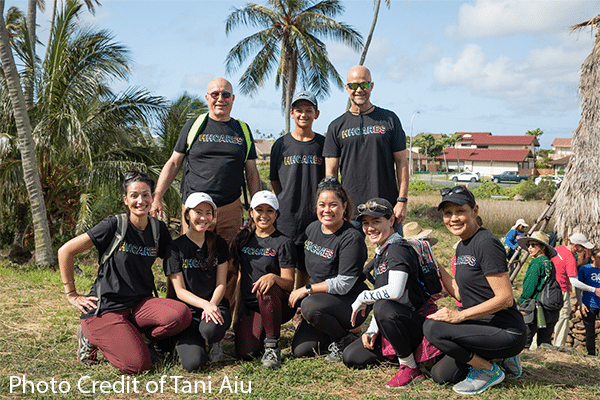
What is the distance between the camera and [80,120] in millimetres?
10930

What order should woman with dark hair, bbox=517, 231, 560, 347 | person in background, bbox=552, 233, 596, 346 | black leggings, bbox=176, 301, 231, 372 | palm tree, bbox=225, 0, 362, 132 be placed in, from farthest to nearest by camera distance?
1. palm tree, bbox=225, 0, 362, 132
2. person in background, bbox=552, 233, 596, 346
3. woman with dark hair, bbox=517, 231, 560, 347
4. black leggings, bbox=176, 301, 231, 372

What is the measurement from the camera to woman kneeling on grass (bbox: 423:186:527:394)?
3.72 meters

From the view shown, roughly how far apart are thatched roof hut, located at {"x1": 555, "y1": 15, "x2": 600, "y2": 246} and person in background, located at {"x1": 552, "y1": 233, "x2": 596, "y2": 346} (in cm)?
172

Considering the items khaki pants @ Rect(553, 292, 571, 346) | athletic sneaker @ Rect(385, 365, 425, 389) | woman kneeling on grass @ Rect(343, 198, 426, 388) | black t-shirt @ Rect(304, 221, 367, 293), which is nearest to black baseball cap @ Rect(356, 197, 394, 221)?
woman kneeling on grass @ Rect(343, 198, 426, 388)

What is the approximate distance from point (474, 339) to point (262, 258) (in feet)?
6.25

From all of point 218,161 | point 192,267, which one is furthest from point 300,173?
point 192,267

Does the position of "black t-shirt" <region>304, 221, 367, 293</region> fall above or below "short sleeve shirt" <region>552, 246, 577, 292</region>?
above

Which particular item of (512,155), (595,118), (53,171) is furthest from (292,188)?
(512,155)

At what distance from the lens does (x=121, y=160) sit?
11578mm

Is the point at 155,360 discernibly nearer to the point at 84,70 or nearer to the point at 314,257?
the point at 314,257

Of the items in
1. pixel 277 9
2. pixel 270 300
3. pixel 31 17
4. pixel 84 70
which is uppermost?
pixel 277 9

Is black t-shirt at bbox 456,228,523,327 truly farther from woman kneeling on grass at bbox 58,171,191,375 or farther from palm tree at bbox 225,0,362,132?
palm tree at bbox 225,0,362,132

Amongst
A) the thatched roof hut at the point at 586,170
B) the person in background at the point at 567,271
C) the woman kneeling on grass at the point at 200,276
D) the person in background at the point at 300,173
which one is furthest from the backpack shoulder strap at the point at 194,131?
the thatched roof hut at the point at 586,170

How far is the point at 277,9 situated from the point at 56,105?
14.7 m
